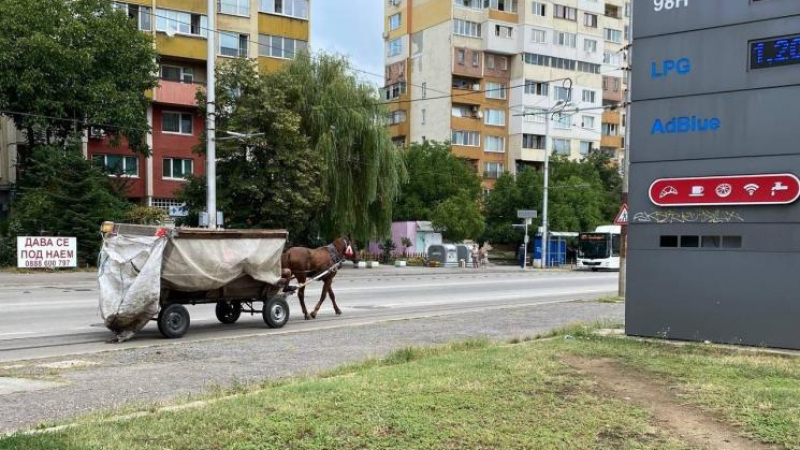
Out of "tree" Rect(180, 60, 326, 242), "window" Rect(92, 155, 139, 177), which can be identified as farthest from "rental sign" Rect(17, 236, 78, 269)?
"window" Rect(92, 155, 139, 177)

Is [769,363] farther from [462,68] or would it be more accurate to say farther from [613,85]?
[613,85]

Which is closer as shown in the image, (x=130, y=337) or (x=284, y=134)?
(x=130, y=337)

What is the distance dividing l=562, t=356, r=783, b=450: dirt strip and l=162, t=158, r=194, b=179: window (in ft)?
136

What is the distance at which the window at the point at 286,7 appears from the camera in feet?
156

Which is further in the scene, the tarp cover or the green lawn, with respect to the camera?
the tarp cover

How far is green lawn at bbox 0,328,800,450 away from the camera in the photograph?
4.89 metres

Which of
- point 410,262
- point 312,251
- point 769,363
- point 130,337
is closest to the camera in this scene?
point 769,363

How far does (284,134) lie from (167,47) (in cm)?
1586

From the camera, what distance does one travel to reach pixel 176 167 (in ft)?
151

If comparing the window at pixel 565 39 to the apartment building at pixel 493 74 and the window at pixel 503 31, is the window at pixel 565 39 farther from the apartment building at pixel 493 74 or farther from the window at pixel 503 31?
the window at pixel 503 31

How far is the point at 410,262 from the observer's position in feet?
159

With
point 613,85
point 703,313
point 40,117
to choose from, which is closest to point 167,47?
point 40,117

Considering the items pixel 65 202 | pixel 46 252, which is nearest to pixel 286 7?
pixel 65 202

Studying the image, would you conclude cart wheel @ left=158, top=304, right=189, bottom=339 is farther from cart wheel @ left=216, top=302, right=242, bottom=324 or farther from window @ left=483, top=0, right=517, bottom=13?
window @ left=483, top=0, right=517, bottom=13
